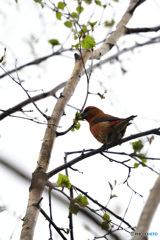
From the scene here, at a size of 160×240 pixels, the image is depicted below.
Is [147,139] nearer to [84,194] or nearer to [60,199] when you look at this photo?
[84,194]

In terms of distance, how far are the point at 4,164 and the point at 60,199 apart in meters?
0.19

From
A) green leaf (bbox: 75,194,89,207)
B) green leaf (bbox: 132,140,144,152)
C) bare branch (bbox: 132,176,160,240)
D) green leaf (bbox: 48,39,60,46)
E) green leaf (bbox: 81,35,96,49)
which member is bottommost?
bare branch (bbox: 132,176,160,240)

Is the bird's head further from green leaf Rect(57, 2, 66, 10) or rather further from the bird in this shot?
green leaf Rect(57, 2, 66, 10)

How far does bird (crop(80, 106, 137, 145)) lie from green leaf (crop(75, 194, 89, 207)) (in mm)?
1026

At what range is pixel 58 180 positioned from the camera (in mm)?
2674

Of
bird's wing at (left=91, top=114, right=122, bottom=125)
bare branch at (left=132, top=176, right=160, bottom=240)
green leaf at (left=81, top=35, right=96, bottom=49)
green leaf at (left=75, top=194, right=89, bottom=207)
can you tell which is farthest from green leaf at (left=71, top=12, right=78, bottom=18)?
bare branch at (left=132, top=176, right=160, bottom=240)

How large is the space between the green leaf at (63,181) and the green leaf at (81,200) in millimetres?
130

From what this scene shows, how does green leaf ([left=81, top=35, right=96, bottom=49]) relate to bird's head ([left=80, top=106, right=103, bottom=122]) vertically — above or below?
below

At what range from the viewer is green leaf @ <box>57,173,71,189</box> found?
2.67 m

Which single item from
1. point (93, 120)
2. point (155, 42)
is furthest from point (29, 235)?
point (155, 42)

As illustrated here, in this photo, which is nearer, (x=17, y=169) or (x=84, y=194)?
(x=17, y=169)

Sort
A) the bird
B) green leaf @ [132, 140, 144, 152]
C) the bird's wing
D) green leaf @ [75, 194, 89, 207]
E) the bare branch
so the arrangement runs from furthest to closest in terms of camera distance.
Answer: the bird's wing
the bird
green leaf @ [132, 140, 144, 152]
green leaf @ [75, 194, 89, 207]
the bare branch

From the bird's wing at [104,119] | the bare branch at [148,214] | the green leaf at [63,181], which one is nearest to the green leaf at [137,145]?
the green leaf at [63,181]

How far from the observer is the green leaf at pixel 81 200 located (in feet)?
8.55
